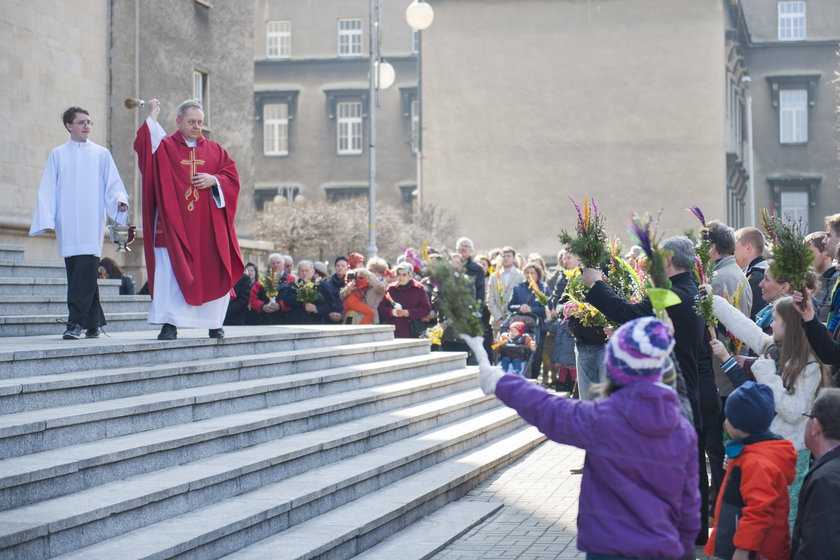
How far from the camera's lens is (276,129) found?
51.3m

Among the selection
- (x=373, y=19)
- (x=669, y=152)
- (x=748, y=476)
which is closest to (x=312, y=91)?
(x=669, y=152)

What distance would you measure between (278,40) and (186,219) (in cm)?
4310

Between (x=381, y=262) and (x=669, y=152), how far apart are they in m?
21.9

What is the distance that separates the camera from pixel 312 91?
51531mm

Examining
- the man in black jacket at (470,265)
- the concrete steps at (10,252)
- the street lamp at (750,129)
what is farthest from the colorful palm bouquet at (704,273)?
the street lamp at (750,129)

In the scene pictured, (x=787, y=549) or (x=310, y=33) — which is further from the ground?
(x=310, y=33)

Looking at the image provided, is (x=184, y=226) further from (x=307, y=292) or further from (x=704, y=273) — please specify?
(x=307, y=292)

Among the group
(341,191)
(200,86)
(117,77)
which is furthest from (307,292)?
(341,191)

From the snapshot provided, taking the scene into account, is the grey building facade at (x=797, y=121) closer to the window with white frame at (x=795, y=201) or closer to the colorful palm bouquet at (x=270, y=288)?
the window with white frame at (x=795, y=201)

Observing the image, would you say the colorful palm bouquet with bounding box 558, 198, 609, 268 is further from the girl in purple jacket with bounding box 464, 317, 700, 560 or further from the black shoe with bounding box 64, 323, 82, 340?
the black shoe with bounding box 64, 323, 82, 340

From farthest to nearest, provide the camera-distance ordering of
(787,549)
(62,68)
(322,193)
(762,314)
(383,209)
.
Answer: (322,193) → (383,209) → (62,68) → (762,314) → (787,549)

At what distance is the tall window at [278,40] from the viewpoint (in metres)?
52.2

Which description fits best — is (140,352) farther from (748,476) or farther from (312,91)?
(312,91)

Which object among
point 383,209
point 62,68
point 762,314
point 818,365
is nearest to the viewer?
point 818,365
